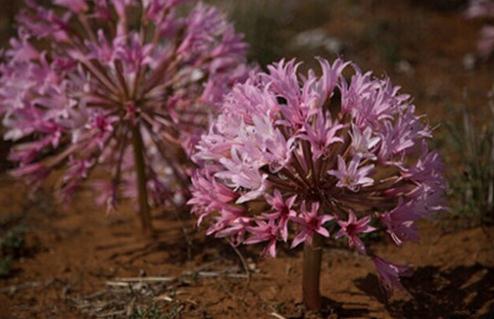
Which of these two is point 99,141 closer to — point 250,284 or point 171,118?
point 171,118

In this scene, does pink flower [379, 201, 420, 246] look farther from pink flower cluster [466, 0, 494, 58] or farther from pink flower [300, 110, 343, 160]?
pink flower cluster [466, 0, 494, 58]

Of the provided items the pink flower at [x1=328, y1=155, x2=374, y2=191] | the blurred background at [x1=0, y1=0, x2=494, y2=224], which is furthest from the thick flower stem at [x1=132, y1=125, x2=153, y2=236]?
the blurred background at [x1=0, y1=0, x2=494, y2=224]

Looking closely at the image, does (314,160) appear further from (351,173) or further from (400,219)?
(400,219)

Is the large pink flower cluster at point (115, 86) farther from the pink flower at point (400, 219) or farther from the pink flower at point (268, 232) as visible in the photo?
the pink flower at point (400, 219)

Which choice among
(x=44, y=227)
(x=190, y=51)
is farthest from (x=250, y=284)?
(x=44, y=227)

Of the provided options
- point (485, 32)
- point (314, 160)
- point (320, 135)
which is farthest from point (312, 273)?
point (485, 32)

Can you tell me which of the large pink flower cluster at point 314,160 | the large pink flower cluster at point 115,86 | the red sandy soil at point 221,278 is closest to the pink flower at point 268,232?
the large pink flower cluster at point 314,160
